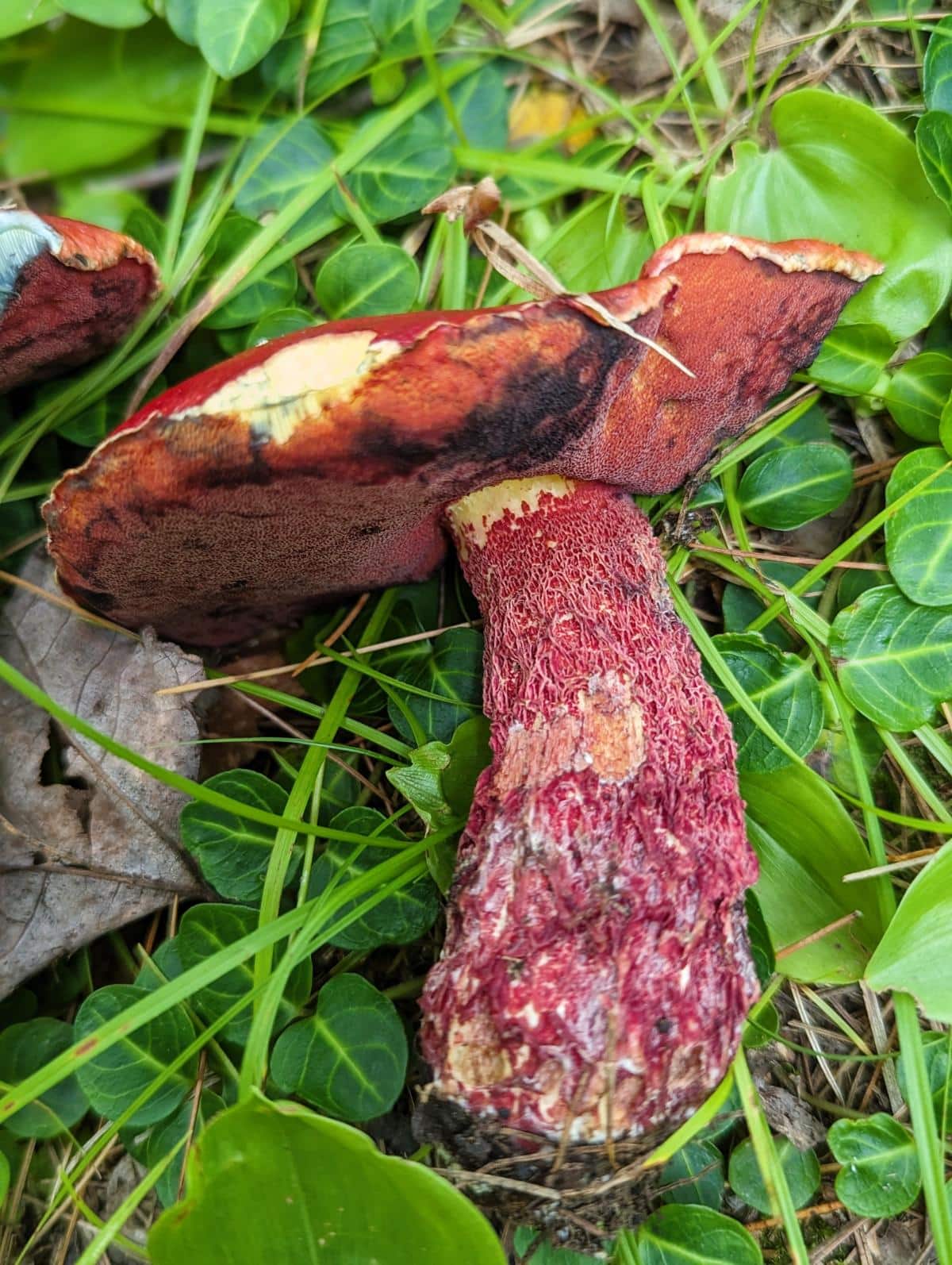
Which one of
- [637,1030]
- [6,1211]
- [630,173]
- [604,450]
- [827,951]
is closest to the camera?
[637,1030]

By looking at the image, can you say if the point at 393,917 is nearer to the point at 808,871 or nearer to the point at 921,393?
the point at 808,871

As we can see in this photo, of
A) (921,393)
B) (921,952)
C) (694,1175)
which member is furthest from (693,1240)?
(921,393)

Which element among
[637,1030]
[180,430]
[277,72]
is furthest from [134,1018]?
[277,72]

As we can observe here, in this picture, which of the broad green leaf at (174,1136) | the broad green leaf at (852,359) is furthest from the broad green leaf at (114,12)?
the broad green leaf at (174,1136)

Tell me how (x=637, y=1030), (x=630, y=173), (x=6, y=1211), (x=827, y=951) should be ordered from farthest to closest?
1. (x=630, y=173)
2. (x=6, y=1211)
3. (x=827, y=951)
4. (x=637, y=1030)

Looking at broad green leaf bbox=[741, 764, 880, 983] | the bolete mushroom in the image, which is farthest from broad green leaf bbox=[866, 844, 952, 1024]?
the bolete mushroom

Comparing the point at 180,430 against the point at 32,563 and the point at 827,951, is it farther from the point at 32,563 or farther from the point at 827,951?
the point at 827,951
